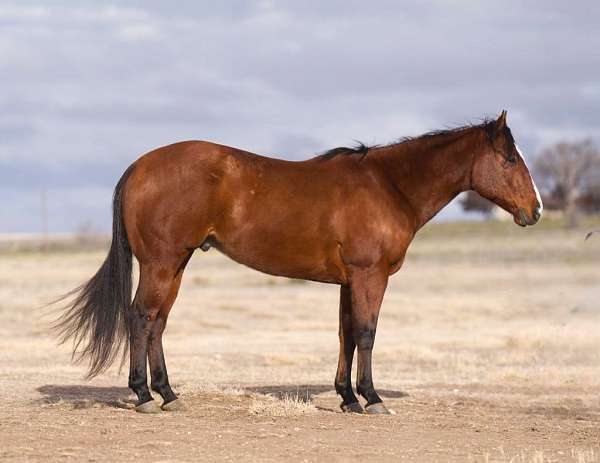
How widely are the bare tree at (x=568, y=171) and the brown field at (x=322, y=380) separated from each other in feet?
165

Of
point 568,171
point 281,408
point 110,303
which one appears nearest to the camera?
point 281,408

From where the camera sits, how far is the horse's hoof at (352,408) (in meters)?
10.4

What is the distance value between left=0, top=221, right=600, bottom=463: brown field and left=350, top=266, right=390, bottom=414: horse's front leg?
41 cm

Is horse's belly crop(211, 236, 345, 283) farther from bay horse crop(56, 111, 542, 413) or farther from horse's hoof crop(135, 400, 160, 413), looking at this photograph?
horse's hoof crop(135, 400, 160, 413)

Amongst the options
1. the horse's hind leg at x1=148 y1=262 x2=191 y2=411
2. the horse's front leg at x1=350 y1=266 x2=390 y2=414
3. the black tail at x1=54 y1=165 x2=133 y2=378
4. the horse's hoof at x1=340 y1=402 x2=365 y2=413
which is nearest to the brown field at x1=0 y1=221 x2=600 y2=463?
the horse's hind leg at x1=148 y1=262 x2=191 y2=411

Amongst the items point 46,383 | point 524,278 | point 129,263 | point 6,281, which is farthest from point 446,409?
point 6,281

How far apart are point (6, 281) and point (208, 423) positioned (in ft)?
97.4

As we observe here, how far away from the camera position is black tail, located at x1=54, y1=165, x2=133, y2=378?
10219 millimetres

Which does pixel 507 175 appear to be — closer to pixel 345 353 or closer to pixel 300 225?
pixel 300 225

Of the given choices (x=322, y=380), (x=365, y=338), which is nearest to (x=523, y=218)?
(x=365, y=338)

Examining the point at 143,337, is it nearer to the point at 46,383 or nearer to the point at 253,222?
the point at 253,222

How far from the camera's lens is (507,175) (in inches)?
418

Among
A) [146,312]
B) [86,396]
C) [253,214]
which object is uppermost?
[253,214]

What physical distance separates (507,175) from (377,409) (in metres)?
2.63
